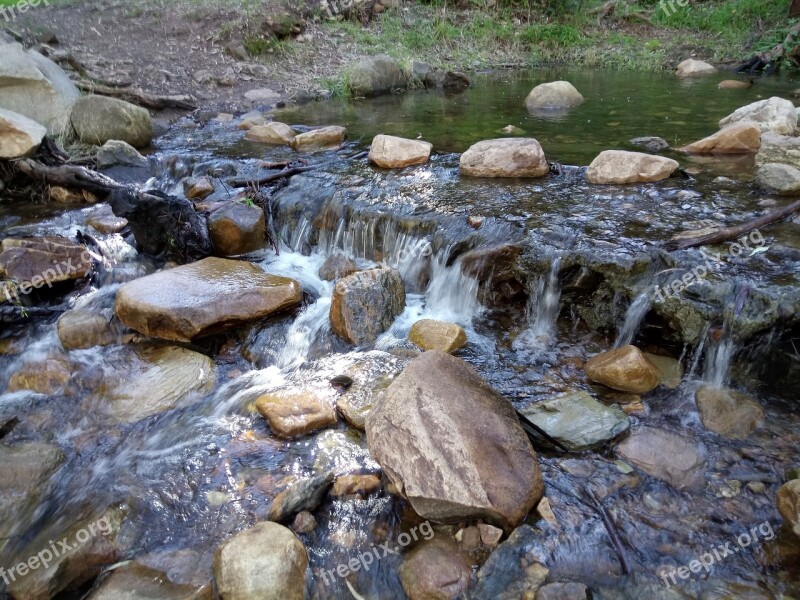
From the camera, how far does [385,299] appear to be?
4168 mm

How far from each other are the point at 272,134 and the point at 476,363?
545 centimetres

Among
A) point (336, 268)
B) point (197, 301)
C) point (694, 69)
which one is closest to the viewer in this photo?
point (197, 301)

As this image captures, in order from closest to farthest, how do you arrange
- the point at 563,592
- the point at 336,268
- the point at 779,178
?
the point at 563,592 < the point at 779,178 < the point at 336,268

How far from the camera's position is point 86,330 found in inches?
160

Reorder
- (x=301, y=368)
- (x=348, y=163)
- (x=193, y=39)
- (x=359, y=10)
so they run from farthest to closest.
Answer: (x=359, y=10) < (x=193, y=39) < (x=348, y=163) < (x=301, y=368)

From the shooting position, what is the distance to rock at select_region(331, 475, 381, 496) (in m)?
2.73

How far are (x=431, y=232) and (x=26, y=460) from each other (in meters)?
3.27

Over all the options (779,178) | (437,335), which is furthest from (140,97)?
(779,178)

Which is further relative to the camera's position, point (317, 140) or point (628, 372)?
point (317, 140)

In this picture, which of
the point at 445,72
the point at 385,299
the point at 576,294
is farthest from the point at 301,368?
the point at 445,72

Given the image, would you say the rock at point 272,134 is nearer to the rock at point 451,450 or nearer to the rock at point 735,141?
the rock at point 735,141

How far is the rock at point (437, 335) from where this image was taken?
382 cm

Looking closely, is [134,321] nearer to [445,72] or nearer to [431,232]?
[431,232]

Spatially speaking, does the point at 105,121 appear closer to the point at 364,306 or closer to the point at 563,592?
the point at 364,306
